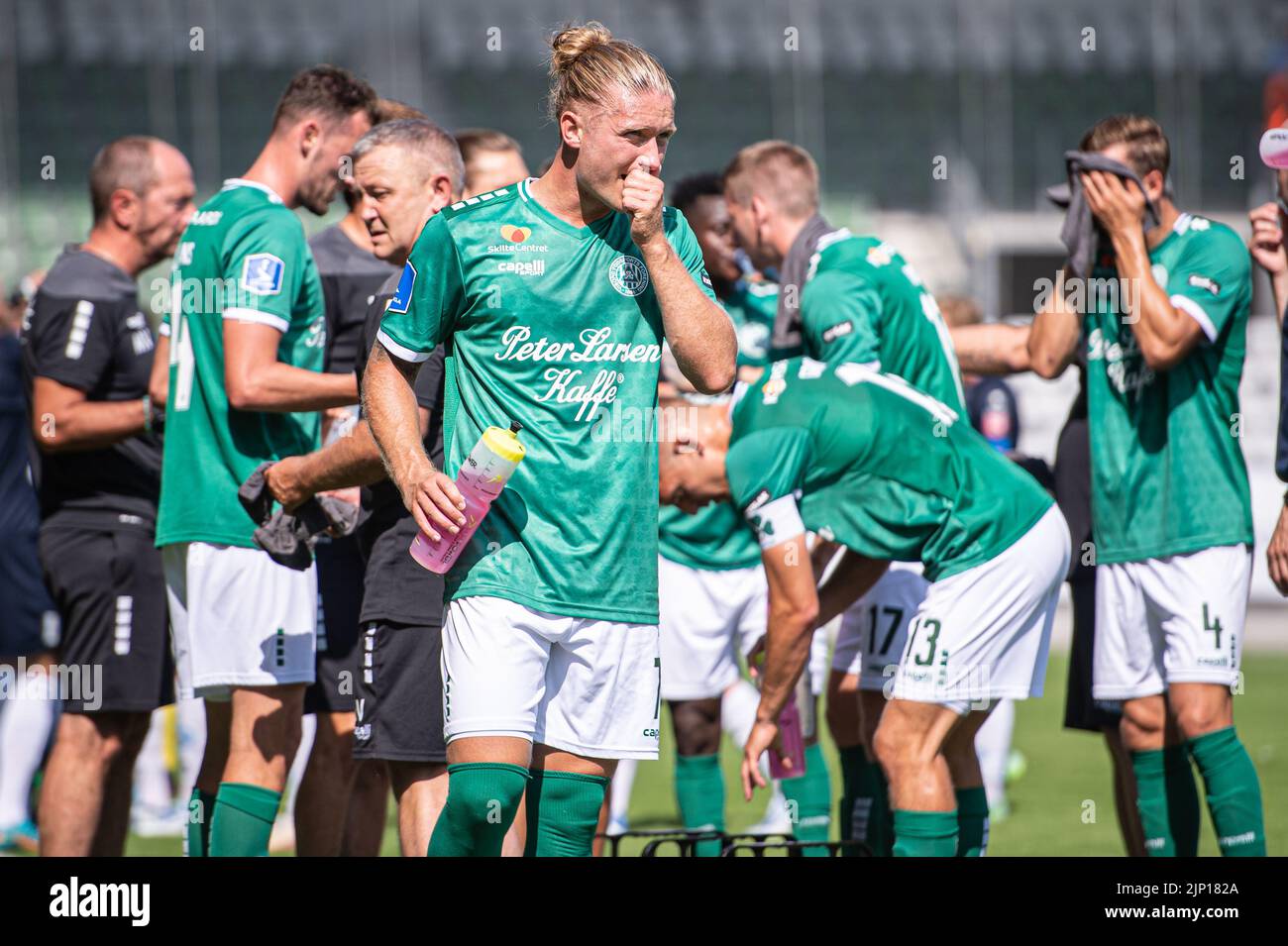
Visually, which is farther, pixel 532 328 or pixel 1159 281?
pixel 1159 281

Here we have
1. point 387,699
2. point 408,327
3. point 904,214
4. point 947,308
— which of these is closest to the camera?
point 408,327

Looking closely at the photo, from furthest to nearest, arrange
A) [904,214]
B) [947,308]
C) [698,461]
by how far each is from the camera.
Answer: [904,214], [947,308], [698,461]

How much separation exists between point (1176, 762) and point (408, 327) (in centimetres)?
310

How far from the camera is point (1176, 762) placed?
206 inches

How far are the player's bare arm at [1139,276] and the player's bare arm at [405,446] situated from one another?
2.54 m

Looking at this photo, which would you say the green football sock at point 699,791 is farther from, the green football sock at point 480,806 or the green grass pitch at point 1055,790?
the green football sock at point 480,806

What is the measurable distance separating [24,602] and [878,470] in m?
4.90

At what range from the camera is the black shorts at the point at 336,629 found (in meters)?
5.21

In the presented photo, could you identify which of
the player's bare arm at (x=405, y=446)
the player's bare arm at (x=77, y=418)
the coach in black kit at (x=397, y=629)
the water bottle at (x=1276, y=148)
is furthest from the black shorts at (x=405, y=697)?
the water bottle at (x=1276, y=148)

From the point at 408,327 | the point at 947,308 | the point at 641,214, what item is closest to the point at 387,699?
the point at 408,327

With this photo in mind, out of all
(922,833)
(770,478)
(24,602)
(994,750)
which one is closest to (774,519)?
(770,478)

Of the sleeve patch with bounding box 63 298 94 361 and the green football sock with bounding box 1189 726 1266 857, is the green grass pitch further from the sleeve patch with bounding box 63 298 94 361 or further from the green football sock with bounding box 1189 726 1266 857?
the sleeve patch with bounding box 63 298 94 361
